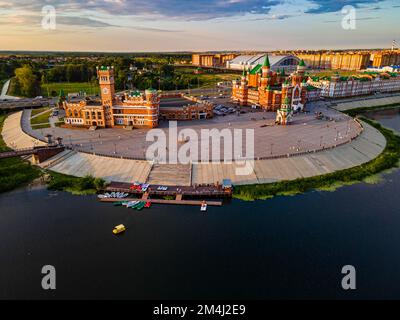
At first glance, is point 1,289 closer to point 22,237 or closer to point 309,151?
point 22,237

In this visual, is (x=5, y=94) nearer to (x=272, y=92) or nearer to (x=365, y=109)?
(x=272, y=92)

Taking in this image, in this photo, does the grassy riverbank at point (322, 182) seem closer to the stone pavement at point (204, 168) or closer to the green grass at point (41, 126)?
the stone pavement at point (204, 168)

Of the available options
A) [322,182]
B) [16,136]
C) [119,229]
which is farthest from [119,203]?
[16,136]

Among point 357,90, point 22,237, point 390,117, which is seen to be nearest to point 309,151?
point 22,237

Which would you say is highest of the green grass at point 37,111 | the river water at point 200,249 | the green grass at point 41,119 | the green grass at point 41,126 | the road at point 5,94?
the road at point 5,94

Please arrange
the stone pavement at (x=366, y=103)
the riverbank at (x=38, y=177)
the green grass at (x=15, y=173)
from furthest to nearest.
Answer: the stone pavement at (x=366, y=103) → the green grass at (x=15, y=173) → the riverbank at (x=38, y=177)

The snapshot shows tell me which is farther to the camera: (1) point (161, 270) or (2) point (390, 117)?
(2) point (390, 117)

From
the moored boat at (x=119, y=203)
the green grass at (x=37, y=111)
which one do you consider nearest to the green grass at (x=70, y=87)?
the green grass at (x=37, y=111)
